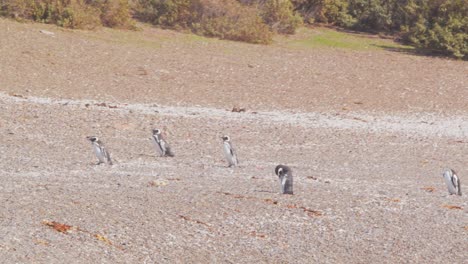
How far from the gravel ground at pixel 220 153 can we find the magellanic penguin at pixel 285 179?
0.65 feet

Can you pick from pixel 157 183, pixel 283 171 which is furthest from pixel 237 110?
pixel 157 183

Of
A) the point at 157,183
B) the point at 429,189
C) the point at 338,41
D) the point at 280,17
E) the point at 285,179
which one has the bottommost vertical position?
the point at 338,41

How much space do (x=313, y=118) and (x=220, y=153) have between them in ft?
13.2

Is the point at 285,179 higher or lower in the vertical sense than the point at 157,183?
higher

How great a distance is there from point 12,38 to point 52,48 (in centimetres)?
104

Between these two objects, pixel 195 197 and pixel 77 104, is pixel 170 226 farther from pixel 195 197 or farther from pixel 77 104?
pixel 77 104

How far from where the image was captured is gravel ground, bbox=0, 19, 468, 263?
1010 cm

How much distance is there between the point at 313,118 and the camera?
771 inches

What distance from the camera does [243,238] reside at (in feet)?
33.8

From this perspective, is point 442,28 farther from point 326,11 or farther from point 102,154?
point 102,154

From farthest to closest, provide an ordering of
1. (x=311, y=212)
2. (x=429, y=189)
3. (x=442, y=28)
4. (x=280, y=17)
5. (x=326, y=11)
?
1. (x=326, y=11)
2. (x=280, y=17)
3. (x=442, y=28)
4. (x=429, y=189)
5. (x=311, y=212)

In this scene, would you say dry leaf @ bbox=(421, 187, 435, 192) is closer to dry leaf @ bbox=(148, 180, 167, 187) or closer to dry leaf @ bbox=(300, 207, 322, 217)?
dry leaf @ bbox=(300, 207, 322, 217)

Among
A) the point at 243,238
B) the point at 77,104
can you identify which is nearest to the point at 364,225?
the point at 243,238

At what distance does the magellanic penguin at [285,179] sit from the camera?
12.4 meters
